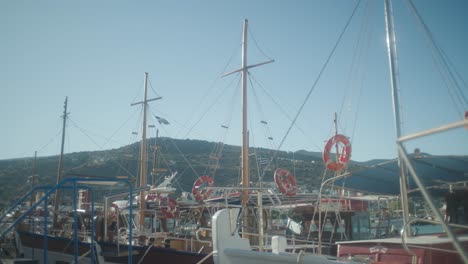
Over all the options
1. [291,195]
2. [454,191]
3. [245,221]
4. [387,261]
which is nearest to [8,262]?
[245,221]

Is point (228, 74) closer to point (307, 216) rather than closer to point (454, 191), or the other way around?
point (307, 216)

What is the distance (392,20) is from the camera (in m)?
8.70

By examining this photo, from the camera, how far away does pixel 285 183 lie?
54.9ft

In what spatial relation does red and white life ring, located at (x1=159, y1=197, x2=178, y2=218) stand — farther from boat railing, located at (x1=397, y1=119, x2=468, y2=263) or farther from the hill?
the hill

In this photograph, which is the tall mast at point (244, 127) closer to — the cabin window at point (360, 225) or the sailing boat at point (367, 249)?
the cabin window at point (360, 225)

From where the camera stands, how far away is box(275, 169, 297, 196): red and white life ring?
16562 mm

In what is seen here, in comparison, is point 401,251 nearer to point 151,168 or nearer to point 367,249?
point 367,249

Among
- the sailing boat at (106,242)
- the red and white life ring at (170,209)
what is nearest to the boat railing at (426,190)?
the sailing boat at (106,242)

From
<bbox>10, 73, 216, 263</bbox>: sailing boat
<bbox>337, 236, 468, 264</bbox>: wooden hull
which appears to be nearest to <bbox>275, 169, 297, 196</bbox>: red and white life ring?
<bbox>10, 73, 216, 263</bbox>: sailing boat

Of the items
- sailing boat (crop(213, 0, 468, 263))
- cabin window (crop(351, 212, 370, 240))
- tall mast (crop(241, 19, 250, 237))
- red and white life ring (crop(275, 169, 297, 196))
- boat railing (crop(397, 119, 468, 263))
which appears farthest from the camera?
cabin window (crop(351, 212, 370, 240))

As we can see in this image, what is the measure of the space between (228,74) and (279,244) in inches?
571

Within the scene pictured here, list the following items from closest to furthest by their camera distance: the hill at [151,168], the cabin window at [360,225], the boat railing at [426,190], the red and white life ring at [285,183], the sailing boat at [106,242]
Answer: the boat railing at [426,190] < the sailing boat at [106,242] < the red and white life ring at [285,183] < the cabin window at [360,225] < the hill at [151,168]

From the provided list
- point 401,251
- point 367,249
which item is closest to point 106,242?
point 367,249

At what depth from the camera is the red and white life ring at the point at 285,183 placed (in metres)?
16.6
